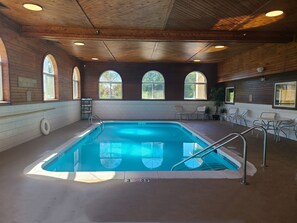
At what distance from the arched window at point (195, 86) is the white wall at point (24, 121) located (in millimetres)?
6006

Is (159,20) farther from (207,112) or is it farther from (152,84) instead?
(207,112)

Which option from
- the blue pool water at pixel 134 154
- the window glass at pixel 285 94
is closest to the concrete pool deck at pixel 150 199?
the blue pool water at pixel 134 154

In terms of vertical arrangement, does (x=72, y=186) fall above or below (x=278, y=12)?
below

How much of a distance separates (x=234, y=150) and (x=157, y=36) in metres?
3.21

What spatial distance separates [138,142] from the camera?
6.62m

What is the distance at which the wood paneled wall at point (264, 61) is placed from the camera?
18.3ft

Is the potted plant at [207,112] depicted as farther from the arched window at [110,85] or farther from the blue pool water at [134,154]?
the arched window at [110,85]

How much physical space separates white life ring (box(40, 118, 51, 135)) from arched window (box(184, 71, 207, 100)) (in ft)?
22.2

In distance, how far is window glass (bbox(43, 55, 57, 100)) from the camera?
6.88 meters

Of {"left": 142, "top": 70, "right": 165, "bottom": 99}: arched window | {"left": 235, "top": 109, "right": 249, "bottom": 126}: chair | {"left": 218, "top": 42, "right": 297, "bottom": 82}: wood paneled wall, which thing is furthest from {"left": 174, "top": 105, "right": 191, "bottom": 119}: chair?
{"left": 235, "top": 109, "right": 249, "bottom": 126}: chair

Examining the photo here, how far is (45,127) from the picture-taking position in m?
6.36

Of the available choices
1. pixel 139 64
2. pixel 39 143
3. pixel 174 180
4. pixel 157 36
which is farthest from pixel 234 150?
pixel 139 64

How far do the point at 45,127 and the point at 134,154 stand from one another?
9.58ft

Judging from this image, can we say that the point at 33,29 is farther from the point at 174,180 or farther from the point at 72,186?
the point at 174,180
